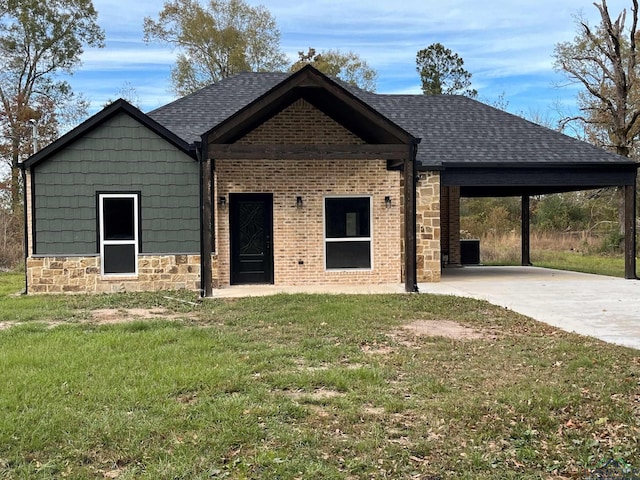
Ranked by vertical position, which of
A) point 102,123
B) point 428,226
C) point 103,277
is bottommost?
point 103,277

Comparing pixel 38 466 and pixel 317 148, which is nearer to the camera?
pixel 38 466

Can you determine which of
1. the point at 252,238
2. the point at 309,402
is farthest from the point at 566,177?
the point at 309,402

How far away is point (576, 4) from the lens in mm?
28203

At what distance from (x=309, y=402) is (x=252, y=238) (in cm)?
913

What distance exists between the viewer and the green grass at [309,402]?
3766 millimetres

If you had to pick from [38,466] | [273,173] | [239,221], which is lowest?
[38,466]

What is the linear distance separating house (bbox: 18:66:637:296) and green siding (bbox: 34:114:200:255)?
0.07 ft

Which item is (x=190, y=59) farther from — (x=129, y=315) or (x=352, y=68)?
(x=129, y=315)

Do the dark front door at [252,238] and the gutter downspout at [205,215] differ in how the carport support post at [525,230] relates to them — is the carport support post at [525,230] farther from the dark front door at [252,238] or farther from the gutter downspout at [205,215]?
the gutter downspout at [205,215]

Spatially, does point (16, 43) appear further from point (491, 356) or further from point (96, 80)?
point (491, 356)

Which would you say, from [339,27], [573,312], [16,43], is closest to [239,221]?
[573,312]

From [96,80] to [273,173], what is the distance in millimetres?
22777

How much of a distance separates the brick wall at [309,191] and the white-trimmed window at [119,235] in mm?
1906

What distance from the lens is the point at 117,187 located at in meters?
12.4
